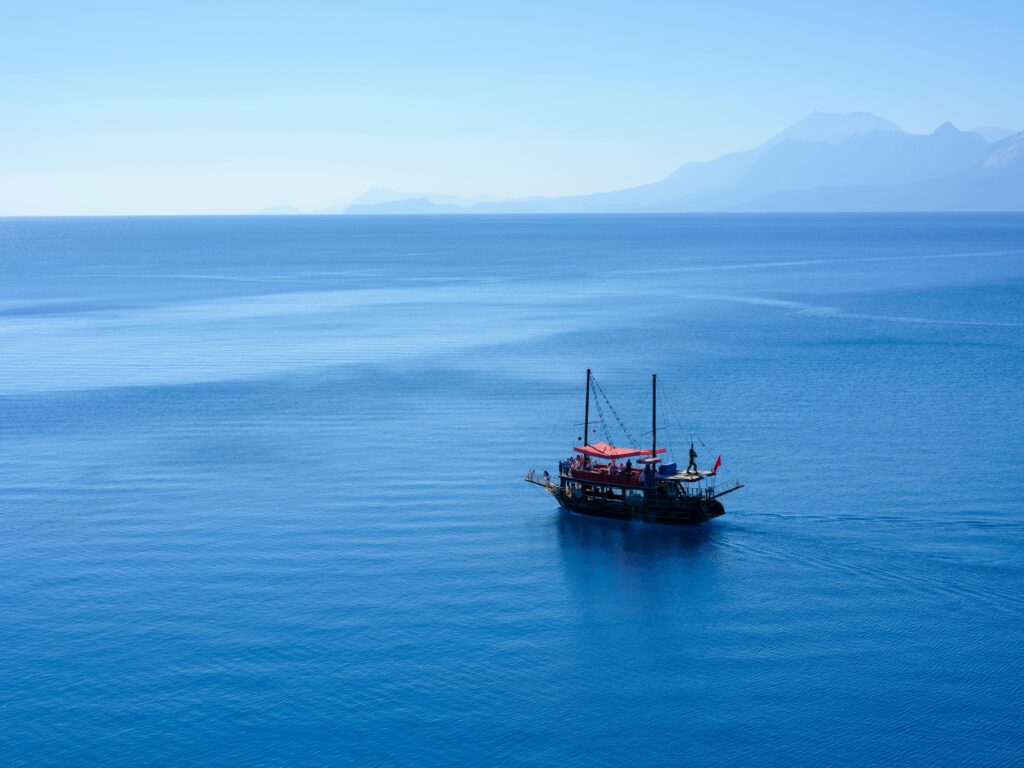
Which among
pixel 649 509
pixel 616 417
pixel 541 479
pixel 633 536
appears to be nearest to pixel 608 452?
pixel 649 509

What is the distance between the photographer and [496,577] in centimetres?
6706

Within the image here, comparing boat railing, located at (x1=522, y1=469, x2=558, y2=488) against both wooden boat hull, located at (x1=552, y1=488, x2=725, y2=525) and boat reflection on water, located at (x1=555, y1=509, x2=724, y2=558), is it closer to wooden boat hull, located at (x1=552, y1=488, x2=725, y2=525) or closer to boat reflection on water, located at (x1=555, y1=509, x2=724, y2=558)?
wooden boat hull, located at (x1=552, y1=488, x2=725, y2=525)

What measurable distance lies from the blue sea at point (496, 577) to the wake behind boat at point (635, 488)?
1.40m

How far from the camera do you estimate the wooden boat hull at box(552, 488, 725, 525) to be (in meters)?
76.6

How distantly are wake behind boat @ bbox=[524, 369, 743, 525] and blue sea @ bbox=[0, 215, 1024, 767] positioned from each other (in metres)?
1.40

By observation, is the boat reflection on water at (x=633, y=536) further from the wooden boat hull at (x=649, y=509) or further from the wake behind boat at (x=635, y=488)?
the wake behind boat at (x=635, y=488)

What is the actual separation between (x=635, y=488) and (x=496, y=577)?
619 inches

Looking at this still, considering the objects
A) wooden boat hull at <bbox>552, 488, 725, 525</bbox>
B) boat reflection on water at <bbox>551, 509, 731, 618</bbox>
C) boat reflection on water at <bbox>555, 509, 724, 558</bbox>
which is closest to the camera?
boat reflection on water at <bbox>551, 509, 731, 618</bbox>

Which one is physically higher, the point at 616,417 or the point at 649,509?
the point at 616,417

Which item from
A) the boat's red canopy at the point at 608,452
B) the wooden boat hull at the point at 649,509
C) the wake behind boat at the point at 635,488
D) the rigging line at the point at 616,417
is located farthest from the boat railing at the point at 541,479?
the rigging line at the point at 616,417

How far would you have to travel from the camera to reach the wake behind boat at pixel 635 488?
77.1 meters

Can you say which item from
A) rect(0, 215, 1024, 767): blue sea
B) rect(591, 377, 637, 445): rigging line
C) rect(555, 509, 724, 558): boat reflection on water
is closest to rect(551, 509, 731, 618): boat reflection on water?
rect(555, 509, 724, 558): boat reflection on water

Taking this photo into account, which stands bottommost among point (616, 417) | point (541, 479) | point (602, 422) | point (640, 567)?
point (640, 567)

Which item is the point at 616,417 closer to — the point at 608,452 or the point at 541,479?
the point at 541,479
